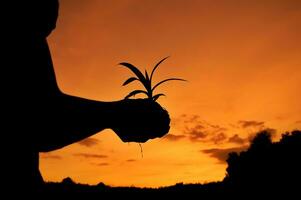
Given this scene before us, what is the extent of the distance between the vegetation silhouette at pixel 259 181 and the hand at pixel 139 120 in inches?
317

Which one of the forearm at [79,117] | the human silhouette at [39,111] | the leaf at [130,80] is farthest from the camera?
the leaf at [130,80]

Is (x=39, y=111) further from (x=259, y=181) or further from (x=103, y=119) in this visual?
(x=259, y=181)

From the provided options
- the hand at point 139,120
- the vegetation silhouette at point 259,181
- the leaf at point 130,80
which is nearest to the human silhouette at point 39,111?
the hand at point 139,120

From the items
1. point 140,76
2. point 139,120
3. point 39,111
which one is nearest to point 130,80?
point 140,76

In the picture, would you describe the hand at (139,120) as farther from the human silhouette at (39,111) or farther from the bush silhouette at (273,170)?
the bush silhouette at (273,170)

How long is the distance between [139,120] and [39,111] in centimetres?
45

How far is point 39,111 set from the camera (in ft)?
6.04

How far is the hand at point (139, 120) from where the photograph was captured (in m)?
1.95

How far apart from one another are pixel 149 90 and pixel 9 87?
654mm

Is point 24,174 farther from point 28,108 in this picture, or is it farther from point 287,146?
point 287,146

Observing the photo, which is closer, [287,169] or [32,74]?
[32,74]

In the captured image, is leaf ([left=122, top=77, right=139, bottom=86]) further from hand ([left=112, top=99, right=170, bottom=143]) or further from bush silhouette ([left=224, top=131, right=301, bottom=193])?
bush silhouette ([left=224, top=131, right=301, bottom=193])

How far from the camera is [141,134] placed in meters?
1.99

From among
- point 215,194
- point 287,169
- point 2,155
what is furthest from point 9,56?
point 287,169
